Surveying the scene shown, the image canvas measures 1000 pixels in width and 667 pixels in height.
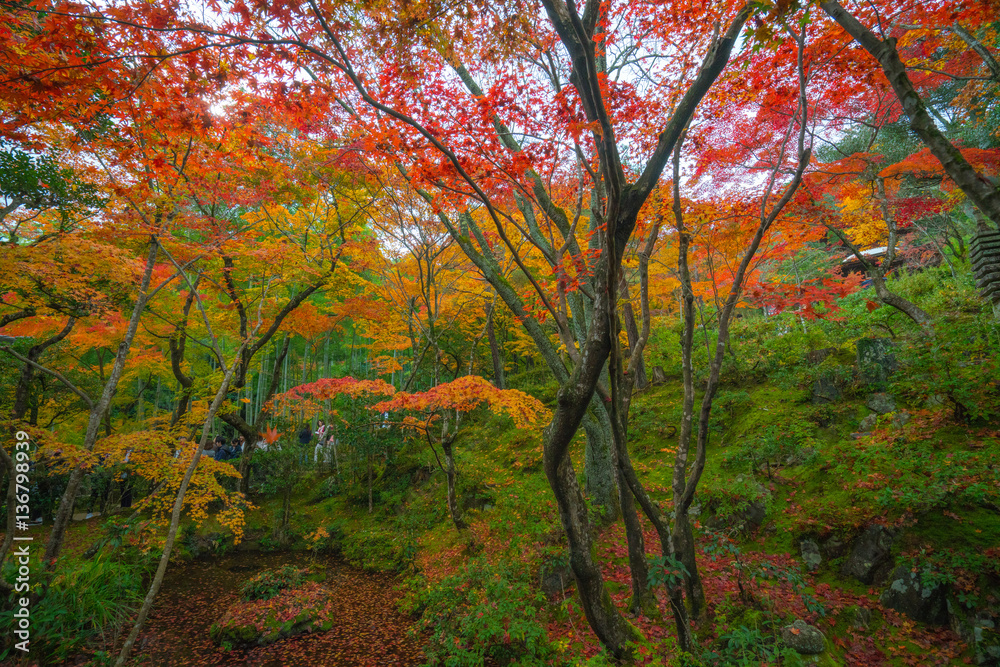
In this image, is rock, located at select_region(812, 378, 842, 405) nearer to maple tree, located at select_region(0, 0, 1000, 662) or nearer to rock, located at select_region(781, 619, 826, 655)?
maple tree, located at select_region(0, 0, 1000, 662)

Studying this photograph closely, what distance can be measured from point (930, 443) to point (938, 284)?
10.0 m

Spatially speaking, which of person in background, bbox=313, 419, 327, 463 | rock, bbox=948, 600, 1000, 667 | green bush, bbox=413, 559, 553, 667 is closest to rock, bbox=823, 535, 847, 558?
rock, bbox=948, 600, 1000, 667

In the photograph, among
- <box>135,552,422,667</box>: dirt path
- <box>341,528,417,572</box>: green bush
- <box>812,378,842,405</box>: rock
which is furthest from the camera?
<box>341,528,417,572</box>: green bush

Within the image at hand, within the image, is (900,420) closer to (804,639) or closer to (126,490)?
(804,639)

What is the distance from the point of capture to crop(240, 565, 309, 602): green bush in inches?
246

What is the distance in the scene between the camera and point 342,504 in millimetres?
10664

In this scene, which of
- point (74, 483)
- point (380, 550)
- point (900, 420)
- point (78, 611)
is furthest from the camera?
point (380, 550)

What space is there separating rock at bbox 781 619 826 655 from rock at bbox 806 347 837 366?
595 centimetres

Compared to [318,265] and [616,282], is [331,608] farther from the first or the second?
[318,265]

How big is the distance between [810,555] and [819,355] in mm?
4882

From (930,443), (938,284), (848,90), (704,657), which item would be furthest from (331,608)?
(938,284)

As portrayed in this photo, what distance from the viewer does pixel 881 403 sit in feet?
18.8

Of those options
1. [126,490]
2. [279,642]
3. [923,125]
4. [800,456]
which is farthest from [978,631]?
[126,490]

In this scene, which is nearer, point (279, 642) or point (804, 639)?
point (804, 639)
